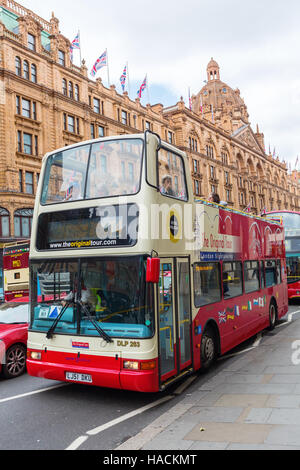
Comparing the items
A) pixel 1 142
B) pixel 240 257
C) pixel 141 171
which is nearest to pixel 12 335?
pixel 141 171

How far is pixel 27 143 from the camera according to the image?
29.4 meters

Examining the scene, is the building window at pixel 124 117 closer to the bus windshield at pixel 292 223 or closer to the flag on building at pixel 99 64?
the flag on building at pixel 99 64

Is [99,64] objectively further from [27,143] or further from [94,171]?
[94,171]

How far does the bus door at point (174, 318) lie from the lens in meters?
6.27

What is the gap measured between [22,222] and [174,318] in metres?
23.3

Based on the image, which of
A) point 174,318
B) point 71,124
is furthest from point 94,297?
point 71,124

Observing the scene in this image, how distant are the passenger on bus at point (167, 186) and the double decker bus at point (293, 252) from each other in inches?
505

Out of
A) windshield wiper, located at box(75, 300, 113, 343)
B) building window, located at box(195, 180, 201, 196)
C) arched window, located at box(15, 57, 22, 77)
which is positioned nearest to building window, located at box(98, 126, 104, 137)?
arched window, located at box(15, 57, 22, 77)

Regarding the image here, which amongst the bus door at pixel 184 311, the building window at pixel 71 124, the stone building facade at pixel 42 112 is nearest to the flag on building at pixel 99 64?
the stone building facade at pixel 42 112

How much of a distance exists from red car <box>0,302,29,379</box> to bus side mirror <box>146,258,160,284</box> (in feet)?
13.2

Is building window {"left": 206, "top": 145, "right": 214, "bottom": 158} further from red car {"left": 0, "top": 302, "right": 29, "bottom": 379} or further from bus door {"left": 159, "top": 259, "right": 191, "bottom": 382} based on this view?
bus door {"left": 159, "top": 259, "right": 191, "bottom": 382}

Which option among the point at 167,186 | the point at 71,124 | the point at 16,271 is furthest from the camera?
the point at 71,124

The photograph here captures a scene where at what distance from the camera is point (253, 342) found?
11.0m
